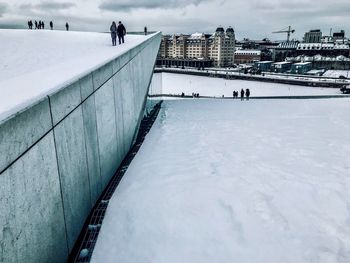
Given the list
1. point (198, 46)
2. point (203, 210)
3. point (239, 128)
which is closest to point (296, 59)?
point (198, 46)

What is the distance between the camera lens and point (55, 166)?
12.5 feet

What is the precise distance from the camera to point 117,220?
195 inches

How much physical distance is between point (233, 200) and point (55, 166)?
10.4 feet

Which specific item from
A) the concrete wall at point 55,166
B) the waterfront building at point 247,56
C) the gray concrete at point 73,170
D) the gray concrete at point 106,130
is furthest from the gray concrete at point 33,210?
the waterfront building at point 247,56

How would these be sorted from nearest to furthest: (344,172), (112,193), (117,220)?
(117,220), (112,193), (344,172)

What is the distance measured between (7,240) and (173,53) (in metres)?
116

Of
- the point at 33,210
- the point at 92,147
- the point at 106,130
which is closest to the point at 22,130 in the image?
the point at 33,210

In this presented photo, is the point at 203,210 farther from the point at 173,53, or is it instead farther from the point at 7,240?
the point at 173,53

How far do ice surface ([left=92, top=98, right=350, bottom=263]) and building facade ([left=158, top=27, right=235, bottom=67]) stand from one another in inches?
3633

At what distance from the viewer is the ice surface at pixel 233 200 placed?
4.27m

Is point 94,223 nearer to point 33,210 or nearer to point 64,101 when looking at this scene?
point 33,210

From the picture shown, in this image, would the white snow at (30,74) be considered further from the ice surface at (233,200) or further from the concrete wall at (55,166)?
the ice surface at (233,200)

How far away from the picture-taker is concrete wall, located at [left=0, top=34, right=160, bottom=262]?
283cm

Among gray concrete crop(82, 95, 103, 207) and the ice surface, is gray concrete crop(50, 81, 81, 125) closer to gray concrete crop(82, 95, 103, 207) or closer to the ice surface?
gray concrete crop(82, 95, 103, 207)
